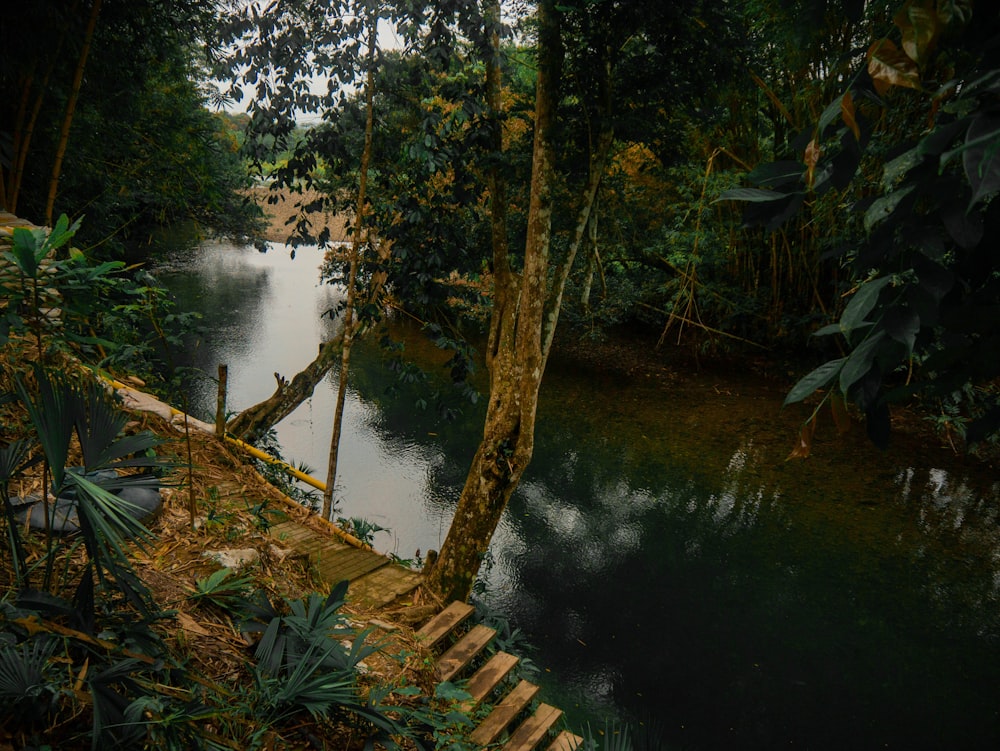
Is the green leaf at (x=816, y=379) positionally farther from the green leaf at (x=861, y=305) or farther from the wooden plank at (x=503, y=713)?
the wooden plank at (x=503, y=713)

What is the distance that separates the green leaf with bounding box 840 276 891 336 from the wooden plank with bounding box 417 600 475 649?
2716 mm

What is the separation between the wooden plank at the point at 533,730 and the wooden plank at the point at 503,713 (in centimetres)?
7

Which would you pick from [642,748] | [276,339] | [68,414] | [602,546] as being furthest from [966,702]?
[276,339]

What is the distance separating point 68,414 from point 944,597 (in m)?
6.44

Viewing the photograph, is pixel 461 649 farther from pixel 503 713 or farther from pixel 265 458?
pixel 265 458

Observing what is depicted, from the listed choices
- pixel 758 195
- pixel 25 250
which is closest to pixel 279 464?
pixel 25 250

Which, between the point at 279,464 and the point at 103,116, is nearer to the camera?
the point at 279,464

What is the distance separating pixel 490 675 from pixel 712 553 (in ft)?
11.0

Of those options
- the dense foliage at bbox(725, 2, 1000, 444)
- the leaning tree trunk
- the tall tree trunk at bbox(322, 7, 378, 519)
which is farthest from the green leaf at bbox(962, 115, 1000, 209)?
the leaning tree trunk

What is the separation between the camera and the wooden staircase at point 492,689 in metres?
2.73

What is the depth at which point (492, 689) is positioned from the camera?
3051 mm

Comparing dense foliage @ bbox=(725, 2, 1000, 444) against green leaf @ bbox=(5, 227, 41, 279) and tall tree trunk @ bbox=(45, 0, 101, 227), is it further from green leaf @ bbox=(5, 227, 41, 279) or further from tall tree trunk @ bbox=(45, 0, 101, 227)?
tall tree trunk @ bbox=(45, 0, 101, 227)

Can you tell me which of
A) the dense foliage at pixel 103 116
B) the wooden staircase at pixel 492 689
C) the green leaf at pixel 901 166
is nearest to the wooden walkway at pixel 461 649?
the wooden staircase at pixel 492 689

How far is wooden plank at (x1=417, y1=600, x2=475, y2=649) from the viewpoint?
298 centimetres
